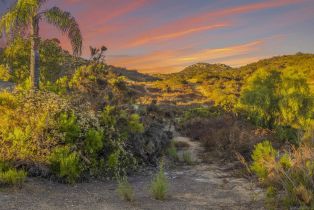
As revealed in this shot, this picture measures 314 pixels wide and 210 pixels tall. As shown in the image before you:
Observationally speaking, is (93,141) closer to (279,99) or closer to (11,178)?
(11,178)

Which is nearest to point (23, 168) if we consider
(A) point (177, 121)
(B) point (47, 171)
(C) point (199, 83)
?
(B) point (47, 171)

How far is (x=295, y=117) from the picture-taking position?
729 inches

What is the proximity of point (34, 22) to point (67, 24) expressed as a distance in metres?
0.99

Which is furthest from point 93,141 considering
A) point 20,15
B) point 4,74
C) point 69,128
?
point 4,74

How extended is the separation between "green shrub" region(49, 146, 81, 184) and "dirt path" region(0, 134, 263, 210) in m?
0.29

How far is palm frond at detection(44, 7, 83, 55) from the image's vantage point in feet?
40.6

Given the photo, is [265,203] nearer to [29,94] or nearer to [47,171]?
[47,171]

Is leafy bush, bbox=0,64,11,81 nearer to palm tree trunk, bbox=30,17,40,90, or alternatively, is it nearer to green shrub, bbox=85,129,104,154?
palm tree trunk, bbox=30,17,40,90

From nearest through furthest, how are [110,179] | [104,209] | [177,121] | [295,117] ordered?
[104,209], [110,179], [295,117], [177,121]

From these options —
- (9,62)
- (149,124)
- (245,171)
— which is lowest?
(245,171)

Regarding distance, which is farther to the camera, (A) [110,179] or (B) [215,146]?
(B) [215,146]

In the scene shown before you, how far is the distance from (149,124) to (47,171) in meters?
5.11

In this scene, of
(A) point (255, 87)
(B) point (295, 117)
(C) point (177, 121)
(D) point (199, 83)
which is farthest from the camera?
(D) point (199, 83)

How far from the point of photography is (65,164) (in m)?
9.83
